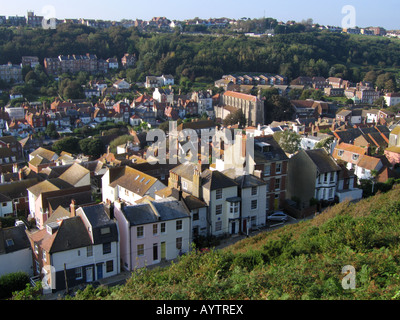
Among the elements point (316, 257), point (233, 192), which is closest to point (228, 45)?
point (233, 192)

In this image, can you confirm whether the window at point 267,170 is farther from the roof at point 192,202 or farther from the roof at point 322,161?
the roof at point 192,202

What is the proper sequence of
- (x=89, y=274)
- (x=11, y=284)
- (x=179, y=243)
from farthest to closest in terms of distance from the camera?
(x=179, y=243) → (x=89, y=274) → (x=11, y=284)

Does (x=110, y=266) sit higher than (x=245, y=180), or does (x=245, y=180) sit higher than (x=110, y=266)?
(x=245, y=180)

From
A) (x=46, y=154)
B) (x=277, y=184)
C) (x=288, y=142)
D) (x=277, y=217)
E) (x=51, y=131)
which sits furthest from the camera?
(x=51, y=131)

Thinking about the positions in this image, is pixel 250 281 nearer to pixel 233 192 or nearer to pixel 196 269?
pixel 196 269

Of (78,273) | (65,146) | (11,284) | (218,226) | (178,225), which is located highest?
(178,225)

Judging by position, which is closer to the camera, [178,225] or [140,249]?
[140,249]

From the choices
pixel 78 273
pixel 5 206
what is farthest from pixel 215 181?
pixel 5 206

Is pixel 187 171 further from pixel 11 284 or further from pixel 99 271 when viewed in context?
pixel 11 284
